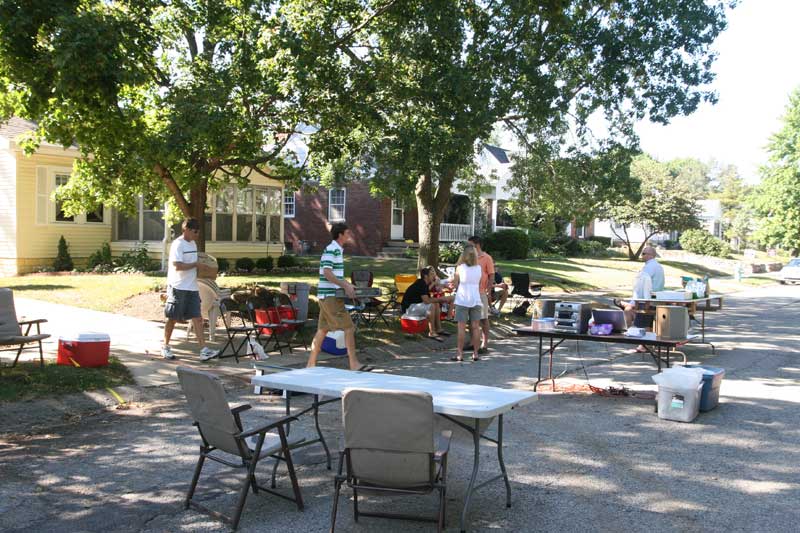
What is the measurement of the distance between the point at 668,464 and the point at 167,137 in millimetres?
8864

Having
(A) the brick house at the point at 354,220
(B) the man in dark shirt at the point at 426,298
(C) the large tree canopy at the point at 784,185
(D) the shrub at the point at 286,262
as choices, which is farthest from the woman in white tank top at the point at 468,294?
(C) the large tree canopy at the point at 784,185

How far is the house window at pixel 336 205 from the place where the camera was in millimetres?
34219

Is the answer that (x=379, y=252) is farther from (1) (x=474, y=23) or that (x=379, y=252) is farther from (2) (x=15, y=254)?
(1) (x=474, y=23)

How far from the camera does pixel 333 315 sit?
9.66m

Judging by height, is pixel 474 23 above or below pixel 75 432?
above

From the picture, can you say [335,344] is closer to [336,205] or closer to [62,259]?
[62,259]

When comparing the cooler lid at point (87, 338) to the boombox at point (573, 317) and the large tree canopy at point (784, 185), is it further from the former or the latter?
the large tree canopy at point (784, 185)

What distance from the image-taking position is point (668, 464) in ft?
20.2

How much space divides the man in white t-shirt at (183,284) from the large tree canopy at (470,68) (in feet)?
14.7

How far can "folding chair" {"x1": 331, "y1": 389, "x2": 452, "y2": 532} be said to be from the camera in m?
4.21

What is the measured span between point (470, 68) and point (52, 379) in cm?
974

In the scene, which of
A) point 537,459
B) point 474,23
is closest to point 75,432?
point 537,459

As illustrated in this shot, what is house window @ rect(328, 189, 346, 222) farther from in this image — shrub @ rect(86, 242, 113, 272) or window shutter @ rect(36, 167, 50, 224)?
window shutter @ rect(36, 167, 50, 224)

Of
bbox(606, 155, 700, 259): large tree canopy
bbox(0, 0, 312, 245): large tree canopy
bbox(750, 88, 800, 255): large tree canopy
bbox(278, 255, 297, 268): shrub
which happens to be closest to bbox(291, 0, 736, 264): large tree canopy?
bbox(0, 0, 312, 245): large tree canopy
